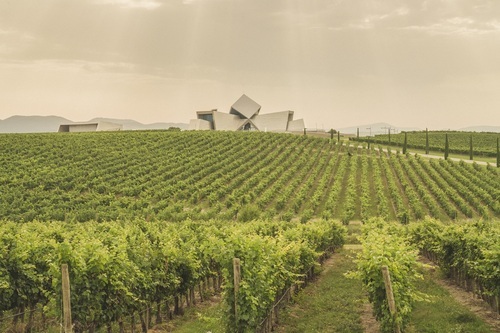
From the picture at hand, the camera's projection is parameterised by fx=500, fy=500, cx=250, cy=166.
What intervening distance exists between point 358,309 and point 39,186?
159ft

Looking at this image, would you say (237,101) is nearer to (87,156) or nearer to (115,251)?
(87,156)

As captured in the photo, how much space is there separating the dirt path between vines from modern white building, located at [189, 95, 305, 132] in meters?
121

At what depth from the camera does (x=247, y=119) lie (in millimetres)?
148125

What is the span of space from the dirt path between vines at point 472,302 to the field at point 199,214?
1.03 m

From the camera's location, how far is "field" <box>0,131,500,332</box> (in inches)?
539

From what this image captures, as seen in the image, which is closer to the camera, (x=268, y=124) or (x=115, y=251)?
(x=115, y=251)

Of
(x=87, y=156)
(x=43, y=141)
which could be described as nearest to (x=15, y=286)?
(x=87, y=156)

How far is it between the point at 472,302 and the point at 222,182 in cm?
4567

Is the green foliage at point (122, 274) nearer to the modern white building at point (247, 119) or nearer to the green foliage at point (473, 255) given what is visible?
the green foliage at point (473, 255)

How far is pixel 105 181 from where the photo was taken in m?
62.5

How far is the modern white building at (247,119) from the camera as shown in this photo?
468ft

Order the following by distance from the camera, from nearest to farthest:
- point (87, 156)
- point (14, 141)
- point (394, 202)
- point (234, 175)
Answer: point (394, 202) < point (234, 175) < point (87, 156) < point (14, 141)

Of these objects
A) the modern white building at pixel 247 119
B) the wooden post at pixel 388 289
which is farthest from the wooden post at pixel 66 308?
the modern white building at pixel 247 119

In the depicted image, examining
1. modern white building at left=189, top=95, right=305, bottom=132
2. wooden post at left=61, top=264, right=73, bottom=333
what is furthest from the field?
modern white building at left=189, top=95, right=305, bottom=132
